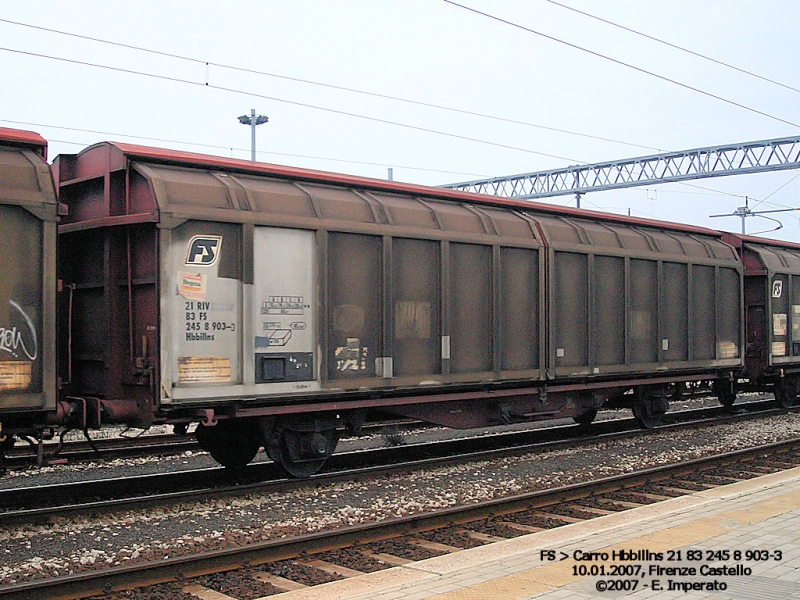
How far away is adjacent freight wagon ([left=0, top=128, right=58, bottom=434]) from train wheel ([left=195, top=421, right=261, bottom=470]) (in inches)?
96.1

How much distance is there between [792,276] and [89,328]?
15444mm

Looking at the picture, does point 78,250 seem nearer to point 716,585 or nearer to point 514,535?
point 514,535

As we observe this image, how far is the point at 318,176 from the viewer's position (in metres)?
9.72

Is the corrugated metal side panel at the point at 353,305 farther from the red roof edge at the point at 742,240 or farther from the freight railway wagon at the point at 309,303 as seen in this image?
the red roof edge at the point at 742,240

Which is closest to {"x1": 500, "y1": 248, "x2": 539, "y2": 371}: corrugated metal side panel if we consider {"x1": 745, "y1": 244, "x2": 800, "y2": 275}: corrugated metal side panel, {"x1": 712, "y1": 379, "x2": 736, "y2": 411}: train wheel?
{"x1": 712, "y1": 379, "x2": 736, "y2": 411}: train wheel

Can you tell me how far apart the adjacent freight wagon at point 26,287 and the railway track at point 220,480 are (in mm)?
1112

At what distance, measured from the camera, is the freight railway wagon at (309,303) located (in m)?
8.30

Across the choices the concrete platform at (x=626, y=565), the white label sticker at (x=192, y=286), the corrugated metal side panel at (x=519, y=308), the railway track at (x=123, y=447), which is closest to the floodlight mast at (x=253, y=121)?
the railway track at (x=123, y=447)

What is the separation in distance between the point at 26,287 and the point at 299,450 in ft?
11.9

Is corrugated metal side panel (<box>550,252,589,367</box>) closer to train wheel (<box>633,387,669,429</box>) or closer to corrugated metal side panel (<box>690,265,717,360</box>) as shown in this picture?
train wheel (<box>633,387,669,429</box>)

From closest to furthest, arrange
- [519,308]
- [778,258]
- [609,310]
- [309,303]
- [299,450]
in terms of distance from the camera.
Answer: [309,303], [299,450], [519,308], [609,310], [778,258]

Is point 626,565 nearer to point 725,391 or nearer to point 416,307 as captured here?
point 416,307

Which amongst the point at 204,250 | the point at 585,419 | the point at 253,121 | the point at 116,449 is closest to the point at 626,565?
the point at 204,250

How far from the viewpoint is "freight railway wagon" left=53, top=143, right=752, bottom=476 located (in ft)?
27.2
